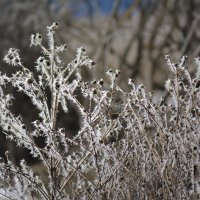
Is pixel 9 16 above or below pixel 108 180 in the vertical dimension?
above

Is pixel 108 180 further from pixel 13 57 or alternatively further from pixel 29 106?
pixel 29 106

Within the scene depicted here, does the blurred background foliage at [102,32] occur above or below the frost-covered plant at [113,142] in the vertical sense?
above

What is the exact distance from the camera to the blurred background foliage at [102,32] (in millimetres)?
11945

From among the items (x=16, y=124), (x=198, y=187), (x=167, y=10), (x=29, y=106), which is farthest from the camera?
(x=29, y=106)

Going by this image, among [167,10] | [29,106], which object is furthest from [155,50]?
[29,106]

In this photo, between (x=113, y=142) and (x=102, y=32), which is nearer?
(x=113, y=142)

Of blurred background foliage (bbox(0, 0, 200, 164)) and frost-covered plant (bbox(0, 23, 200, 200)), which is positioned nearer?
frost-covered plant (bbox(0, 23, 200, 200))

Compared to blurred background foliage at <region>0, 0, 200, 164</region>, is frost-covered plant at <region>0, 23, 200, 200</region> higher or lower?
lower

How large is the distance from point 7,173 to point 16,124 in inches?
13.7

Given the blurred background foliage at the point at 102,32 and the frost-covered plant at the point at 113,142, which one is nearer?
the frost-covered plant at the point at 113,142

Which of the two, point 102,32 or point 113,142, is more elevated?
point 102,32

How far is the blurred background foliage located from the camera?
11.9 m

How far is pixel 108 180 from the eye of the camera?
297 centimetres

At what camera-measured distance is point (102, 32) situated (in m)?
12.9
